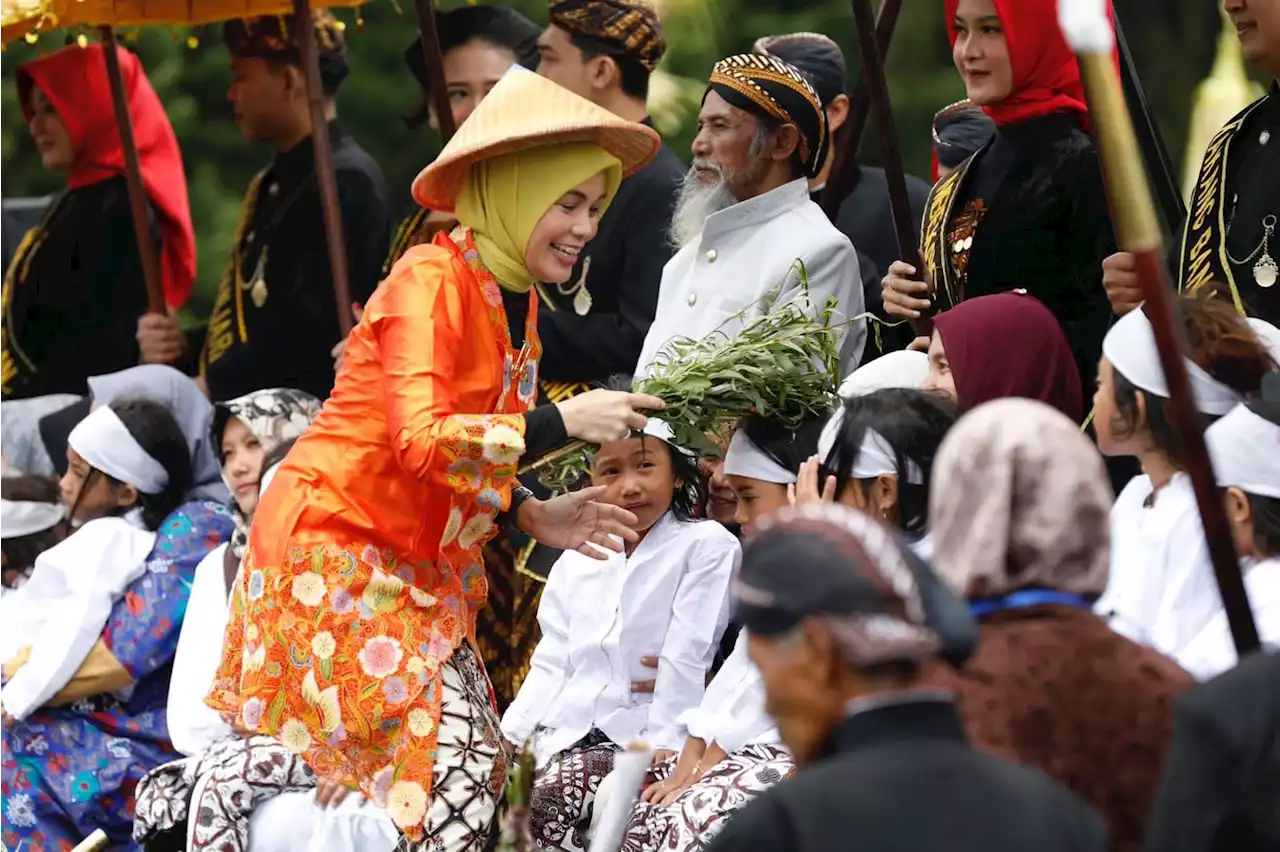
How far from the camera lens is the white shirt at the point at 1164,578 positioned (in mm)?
4672

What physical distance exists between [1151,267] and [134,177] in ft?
18.2

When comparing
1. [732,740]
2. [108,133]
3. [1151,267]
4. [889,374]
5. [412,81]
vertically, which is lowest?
[412,81]

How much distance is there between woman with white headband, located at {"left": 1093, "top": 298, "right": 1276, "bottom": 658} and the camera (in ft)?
15.7

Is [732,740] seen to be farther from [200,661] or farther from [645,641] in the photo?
[200,661]

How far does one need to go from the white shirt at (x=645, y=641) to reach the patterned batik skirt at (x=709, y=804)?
461 mm

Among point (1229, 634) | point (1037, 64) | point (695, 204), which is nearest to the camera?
point (1229, 634)

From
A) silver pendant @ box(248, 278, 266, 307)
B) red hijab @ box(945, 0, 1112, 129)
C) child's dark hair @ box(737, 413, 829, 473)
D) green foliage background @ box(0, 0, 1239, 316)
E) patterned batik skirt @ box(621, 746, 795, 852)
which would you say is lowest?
green foliage background @ box(0, 0, 1239, 316)

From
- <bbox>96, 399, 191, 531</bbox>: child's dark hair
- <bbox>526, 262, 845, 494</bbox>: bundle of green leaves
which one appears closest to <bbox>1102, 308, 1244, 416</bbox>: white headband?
<bbox>526, 262, 845, 494</bbox>: bundle of green leaves

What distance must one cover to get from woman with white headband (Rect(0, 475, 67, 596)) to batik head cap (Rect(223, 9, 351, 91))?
5.85ft

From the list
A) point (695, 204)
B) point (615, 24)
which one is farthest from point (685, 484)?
point (615, 24)

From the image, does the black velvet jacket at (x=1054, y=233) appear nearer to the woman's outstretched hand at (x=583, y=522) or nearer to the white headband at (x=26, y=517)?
the woman's outstretched hand at (x=583, y=522)

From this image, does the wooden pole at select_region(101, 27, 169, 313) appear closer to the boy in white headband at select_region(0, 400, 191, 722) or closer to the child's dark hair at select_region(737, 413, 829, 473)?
the boy in white headband at select_region(0, 400, 191, 722)

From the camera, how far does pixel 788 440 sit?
5.94m

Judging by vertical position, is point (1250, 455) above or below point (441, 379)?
above
